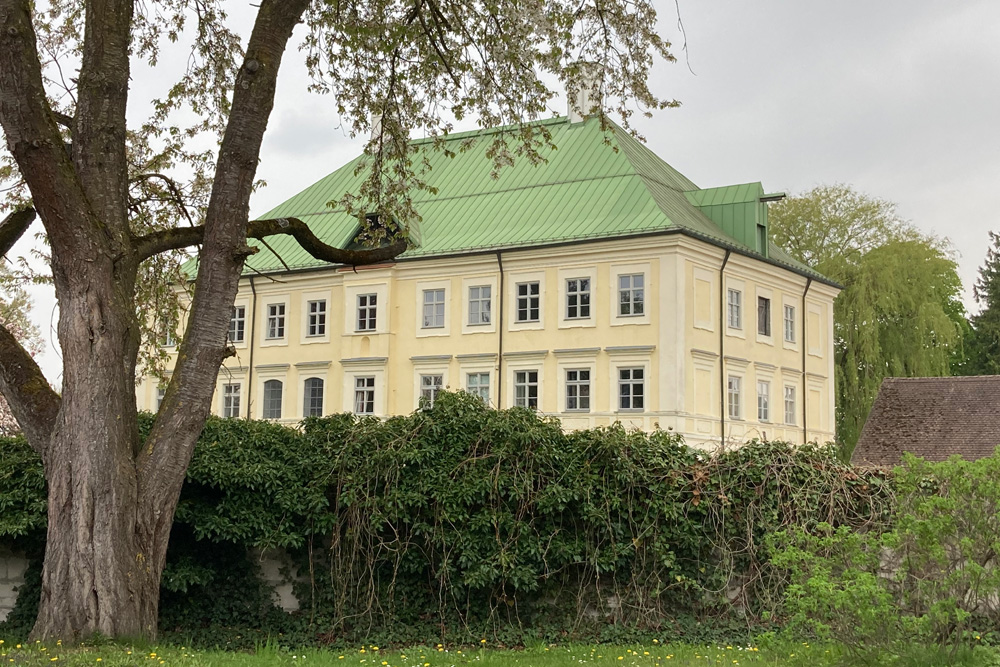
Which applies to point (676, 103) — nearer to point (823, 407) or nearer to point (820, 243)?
point (823, 407)

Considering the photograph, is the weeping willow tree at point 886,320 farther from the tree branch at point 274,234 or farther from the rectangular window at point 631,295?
the tree branch at point 274,234

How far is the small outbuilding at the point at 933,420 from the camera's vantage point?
27.3m

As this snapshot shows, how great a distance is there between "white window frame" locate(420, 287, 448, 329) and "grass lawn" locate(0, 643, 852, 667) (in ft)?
92.4

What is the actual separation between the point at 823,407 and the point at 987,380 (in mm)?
12140

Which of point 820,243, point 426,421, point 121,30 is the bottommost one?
point 426,421

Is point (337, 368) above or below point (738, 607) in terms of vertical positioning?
above

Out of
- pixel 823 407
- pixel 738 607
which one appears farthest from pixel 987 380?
pixel 738 607

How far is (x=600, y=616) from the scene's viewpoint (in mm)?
11773

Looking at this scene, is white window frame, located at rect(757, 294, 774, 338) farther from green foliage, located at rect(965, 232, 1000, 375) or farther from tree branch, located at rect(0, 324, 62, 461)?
tree branch, located at rect(0, 324, 62, 461)

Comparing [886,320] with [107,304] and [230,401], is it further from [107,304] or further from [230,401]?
[107,304]

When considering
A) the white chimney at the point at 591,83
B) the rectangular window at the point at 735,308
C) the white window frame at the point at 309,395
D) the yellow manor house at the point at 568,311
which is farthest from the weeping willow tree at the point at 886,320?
the white chimney at the point at 591,83

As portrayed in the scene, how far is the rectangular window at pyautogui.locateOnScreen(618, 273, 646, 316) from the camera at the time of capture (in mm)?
35438

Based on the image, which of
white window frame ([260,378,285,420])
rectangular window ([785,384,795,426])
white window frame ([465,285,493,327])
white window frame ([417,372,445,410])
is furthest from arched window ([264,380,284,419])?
rectangular window ([785,384,795,426])

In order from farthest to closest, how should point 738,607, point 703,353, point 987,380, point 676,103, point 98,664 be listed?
point 703,353 < point 987,380 < point 676,103 < point 738,607 < point 98,664
